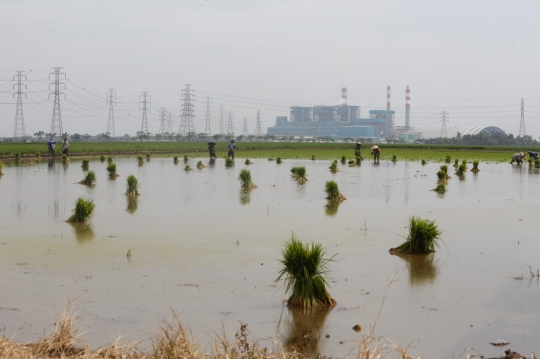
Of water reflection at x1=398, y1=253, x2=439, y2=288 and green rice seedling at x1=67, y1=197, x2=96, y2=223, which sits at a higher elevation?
green rice seedling at x1=67, y1=197, x2=96, y2=223

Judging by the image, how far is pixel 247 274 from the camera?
8352mm

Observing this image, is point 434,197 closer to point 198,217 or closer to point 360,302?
point 198,217

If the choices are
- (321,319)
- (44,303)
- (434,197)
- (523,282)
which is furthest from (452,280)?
(434,197)

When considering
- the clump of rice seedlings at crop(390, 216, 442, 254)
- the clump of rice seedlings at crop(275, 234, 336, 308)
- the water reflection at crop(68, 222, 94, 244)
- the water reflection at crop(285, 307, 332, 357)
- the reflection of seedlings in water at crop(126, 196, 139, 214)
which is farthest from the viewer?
the reflection of seedlings in water at crop(126, 196, 139, 214)

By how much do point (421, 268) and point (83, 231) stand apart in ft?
19.4

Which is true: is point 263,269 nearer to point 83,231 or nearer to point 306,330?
point 306,330

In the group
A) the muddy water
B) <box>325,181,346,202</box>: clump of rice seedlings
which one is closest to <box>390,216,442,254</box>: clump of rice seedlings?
the muddy water

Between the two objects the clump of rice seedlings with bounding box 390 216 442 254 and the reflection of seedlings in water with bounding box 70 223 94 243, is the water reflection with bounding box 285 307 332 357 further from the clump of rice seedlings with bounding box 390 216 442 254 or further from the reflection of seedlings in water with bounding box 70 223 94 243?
the reflection of seedlings in water with bounding box 70 223 94 243

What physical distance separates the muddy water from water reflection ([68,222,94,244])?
34 millimetres

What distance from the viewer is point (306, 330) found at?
20.2ft

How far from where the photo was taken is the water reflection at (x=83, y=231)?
10.8m

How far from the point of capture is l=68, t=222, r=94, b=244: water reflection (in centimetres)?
1078

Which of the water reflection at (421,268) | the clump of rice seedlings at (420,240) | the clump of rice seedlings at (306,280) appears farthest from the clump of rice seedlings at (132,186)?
the clump of rice seedlings at (306,280)

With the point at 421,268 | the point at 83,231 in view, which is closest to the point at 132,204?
the point at 83,231
